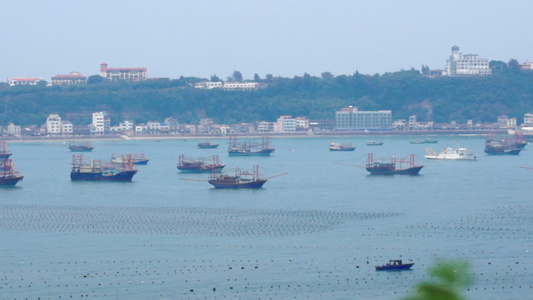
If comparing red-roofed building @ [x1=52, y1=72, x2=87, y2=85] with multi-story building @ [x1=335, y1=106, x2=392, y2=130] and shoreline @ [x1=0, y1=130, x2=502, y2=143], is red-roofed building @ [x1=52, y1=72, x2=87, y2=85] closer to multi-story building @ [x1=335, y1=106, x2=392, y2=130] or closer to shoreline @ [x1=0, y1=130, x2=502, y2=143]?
shoreline @ [x1=0, y1=130, x2=502, y2=143]

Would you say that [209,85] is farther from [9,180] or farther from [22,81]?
[9,180]

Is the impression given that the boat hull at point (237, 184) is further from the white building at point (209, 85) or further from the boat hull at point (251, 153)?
the white building at point (209, 85)

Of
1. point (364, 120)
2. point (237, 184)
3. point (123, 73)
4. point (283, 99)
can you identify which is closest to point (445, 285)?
point (237, 184)

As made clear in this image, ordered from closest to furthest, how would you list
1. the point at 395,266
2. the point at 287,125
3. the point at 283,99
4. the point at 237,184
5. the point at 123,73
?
1. the point at 395,266
2. the point at 237,184
3. the point at 287,125
4. the point at 283,99
5. the point at 123,73

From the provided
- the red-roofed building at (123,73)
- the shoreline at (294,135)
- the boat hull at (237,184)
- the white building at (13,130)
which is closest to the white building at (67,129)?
the shoreline at (294,135)

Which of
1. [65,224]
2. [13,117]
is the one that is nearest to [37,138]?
[13,117]

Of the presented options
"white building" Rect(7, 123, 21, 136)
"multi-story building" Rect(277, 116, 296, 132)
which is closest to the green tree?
"multi-story building" Rect(277, 116, 296, 132)
